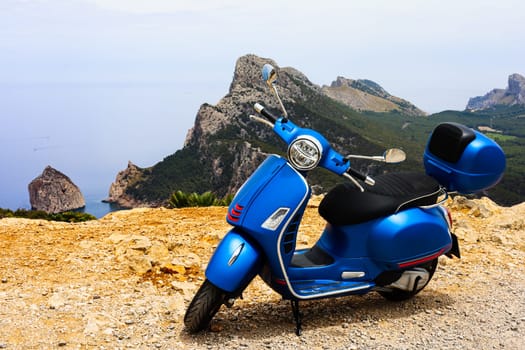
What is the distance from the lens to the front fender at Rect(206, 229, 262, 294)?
13.0 feet

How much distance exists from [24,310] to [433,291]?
3.90 metres

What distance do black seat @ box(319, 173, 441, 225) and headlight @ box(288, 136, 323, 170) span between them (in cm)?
62

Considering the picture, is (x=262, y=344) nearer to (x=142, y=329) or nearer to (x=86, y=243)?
(x=142, y=329)

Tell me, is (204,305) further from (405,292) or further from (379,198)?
(405,292)

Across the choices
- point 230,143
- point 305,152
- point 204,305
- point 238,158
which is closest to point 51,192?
point 230,143

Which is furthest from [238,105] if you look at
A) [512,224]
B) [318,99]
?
[512,224]

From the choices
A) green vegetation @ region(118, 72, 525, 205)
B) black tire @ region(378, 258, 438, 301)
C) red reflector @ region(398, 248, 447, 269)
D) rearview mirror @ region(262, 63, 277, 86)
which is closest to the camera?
rearview mirror @ region(262, 63, 277, 86)

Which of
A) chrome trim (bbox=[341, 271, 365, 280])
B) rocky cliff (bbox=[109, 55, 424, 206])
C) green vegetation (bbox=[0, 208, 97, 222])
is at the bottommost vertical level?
rocky cliff (bbox=[109, 55, 424, 206])

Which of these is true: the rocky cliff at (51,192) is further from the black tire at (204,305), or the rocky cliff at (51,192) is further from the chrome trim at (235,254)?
the chrome trim at (235,254)

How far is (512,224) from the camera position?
7301mm

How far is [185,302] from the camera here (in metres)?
5.00

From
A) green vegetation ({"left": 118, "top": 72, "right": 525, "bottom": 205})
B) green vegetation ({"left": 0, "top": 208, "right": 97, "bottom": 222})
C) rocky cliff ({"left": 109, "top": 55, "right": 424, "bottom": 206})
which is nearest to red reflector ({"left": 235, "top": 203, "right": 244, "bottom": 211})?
green vegetation ({"left": 0, "top": 208, "right": 97, "bottom": 222})

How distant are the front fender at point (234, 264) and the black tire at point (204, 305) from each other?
0.33 feet

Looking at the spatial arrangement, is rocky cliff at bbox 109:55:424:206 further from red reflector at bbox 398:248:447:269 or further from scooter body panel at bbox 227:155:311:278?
scooter body panel at bbox 227:155:311:278
